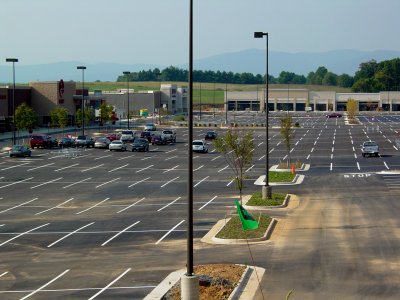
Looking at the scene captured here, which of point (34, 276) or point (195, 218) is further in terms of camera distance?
point (195, 218)

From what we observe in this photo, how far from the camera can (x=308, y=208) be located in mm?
39500

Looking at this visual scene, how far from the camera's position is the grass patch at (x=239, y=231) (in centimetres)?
3080

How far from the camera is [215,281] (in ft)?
74.8

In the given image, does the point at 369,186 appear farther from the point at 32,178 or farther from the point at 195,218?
the point at 32,178

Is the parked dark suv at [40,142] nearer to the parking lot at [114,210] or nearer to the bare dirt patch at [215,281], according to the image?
the parking lot at [114,210]

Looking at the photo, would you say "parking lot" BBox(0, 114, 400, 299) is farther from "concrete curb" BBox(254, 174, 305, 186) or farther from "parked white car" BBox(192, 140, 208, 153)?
"parked white car" BBox(192, 140, 208, 153)

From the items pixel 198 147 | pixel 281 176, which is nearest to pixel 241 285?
pixel 281 176

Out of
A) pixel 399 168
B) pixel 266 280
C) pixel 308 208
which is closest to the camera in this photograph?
pixel 266 280

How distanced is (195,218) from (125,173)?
72.6 ft

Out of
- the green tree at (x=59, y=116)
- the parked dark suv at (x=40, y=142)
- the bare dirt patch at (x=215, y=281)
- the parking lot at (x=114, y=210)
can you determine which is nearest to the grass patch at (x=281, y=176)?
the parking lot at (x=114, y=210)

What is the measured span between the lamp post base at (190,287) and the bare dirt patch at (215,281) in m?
1.37

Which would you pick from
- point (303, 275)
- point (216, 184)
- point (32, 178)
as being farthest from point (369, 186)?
point (303, 275)

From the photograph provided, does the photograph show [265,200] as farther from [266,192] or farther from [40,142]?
[40,142]

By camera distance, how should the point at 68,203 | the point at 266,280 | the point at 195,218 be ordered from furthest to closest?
1. the point at 68,203
2. the point at 195,218
3. the point at 266,280
